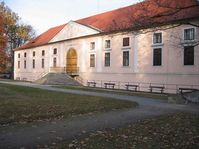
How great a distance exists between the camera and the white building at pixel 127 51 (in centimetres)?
2786

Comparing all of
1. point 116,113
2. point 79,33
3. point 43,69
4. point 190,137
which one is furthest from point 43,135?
point 43,69

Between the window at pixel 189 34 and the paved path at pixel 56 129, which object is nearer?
the paved path at pixel 56 129

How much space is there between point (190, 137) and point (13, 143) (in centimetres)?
475

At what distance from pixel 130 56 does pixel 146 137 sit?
26608 millimetres

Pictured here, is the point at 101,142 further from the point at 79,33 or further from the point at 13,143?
the point at 79,33

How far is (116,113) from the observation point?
13.1 meters

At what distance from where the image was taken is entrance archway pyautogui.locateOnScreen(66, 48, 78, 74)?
44406mm

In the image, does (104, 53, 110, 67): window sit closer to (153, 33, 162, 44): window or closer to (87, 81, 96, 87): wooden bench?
(87, 81, 96, 87): wooden bench

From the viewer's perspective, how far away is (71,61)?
4550cm

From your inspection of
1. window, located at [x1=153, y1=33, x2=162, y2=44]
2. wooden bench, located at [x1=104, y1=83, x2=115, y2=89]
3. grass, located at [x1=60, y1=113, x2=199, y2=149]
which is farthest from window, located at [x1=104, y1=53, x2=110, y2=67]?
grass, located at [x1=60, y1=113, x2=199, y2=149]

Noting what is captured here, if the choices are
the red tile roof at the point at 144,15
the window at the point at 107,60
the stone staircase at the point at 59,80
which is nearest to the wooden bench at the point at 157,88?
the red tile roof at the point at 144,15

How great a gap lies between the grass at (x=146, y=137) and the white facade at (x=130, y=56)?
996cm

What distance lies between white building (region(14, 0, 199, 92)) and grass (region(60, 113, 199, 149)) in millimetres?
4577

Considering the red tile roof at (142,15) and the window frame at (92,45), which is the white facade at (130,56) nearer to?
the window frame at (92,45)
